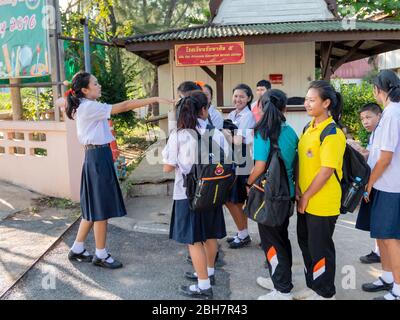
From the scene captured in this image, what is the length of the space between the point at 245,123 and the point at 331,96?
3.88 feet

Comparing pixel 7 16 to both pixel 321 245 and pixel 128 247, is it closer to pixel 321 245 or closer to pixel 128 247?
pixel 128 247

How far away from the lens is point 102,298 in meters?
3.14

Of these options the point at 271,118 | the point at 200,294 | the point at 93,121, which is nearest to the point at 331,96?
the point at 271,118

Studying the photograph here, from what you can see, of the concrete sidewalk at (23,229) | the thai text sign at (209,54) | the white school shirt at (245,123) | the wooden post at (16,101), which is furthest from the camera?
the thai text sign at (209,54)

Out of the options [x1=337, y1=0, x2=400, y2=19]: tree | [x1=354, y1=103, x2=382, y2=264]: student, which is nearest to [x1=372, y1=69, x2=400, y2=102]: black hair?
[x1=354, y1=103, x2=382, y2=264]: student

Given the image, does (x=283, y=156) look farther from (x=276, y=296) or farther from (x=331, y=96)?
(x=276, y=296)

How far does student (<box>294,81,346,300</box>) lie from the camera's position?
2.59m

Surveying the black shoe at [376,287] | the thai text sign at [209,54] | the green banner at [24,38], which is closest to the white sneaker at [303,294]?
the black shoe at [376,287]

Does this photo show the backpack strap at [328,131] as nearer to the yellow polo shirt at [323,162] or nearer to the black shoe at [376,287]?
the yellow polo shirt at [323,162]

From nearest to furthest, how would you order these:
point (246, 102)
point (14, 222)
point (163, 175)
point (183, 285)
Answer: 1. point (183, 285)
2. point (246, 102)
3. point (14, 222)
4. point (163, 175)

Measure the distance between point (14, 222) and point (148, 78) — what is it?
711 inches

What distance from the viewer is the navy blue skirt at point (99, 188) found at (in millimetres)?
3656

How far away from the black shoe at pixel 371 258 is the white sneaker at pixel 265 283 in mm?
1047

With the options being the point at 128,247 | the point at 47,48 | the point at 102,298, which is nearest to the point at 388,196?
the point at 102,298
